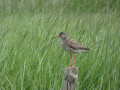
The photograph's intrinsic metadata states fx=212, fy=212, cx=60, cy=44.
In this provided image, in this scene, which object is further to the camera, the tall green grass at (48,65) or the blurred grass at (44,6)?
the blurred grass at (44,6)

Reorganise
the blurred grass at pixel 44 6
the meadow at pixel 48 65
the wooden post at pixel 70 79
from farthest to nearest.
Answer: the blurred grass at pixel 44 6, the meadow at pixel 48 65, the wooden post at pixel 70 79

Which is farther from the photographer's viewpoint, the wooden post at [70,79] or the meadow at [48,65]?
the meadow at [48,65]

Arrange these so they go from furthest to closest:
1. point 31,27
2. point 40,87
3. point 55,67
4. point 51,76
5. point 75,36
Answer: point 31,27
point 75,36
point 55,67
point 51,76
point 40,87

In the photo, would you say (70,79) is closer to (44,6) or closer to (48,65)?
(48,65)

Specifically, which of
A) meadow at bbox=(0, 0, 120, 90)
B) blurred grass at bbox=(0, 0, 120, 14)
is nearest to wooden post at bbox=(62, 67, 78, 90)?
meadow at bbox=(0, 0, 120, 90)

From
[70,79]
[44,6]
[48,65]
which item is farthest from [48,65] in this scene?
[44,6]

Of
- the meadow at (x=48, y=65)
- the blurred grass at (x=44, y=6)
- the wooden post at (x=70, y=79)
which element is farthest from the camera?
the blurred grass at (x=44, y=6)

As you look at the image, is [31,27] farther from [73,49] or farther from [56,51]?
[73,49]

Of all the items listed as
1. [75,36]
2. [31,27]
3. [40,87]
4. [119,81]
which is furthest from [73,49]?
[31,27]

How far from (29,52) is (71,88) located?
1.42 metres

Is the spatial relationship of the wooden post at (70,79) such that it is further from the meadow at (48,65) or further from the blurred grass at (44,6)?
the blurred grass at (44,6)

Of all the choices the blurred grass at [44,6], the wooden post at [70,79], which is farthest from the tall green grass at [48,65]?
the blurred grass at [44,6]

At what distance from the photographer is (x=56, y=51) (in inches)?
166

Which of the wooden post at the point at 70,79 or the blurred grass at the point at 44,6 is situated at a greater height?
the blurred grass at the point at 44,6
